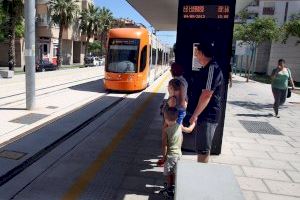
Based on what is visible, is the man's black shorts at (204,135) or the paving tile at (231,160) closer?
the man's black shorts at (204,135)

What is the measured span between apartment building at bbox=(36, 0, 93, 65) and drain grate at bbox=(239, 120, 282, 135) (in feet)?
105

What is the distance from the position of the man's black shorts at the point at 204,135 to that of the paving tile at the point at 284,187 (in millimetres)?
1398

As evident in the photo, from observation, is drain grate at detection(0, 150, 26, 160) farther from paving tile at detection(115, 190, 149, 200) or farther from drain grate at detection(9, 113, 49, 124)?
drain grate at detection(9, 113, 49, 124)

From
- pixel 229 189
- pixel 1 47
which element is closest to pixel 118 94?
pixel 229 189

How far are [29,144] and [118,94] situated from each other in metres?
9.40

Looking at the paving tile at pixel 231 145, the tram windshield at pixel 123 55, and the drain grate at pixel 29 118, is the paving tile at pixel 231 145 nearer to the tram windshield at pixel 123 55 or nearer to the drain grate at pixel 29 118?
the drain grate at pixel 29 118

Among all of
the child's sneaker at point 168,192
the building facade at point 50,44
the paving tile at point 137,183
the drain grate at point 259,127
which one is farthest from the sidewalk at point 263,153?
the building facade at point 50,44

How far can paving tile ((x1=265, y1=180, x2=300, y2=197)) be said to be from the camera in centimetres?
539

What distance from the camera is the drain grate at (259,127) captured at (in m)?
9.67

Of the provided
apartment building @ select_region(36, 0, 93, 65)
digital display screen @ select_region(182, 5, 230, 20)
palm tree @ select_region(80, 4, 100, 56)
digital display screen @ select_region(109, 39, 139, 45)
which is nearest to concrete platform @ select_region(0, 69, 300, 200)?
digital display screen @ select_region(182, 5, 230, 20)

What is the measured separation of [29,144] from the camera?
23.5 ft

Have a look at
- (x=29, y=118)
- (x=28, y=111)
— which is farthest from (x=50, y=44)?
(x=29, y=118)

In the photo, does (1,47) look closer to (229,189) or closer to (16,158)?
(16,158)

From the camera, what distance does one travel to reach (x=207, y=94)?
4.70 meters
